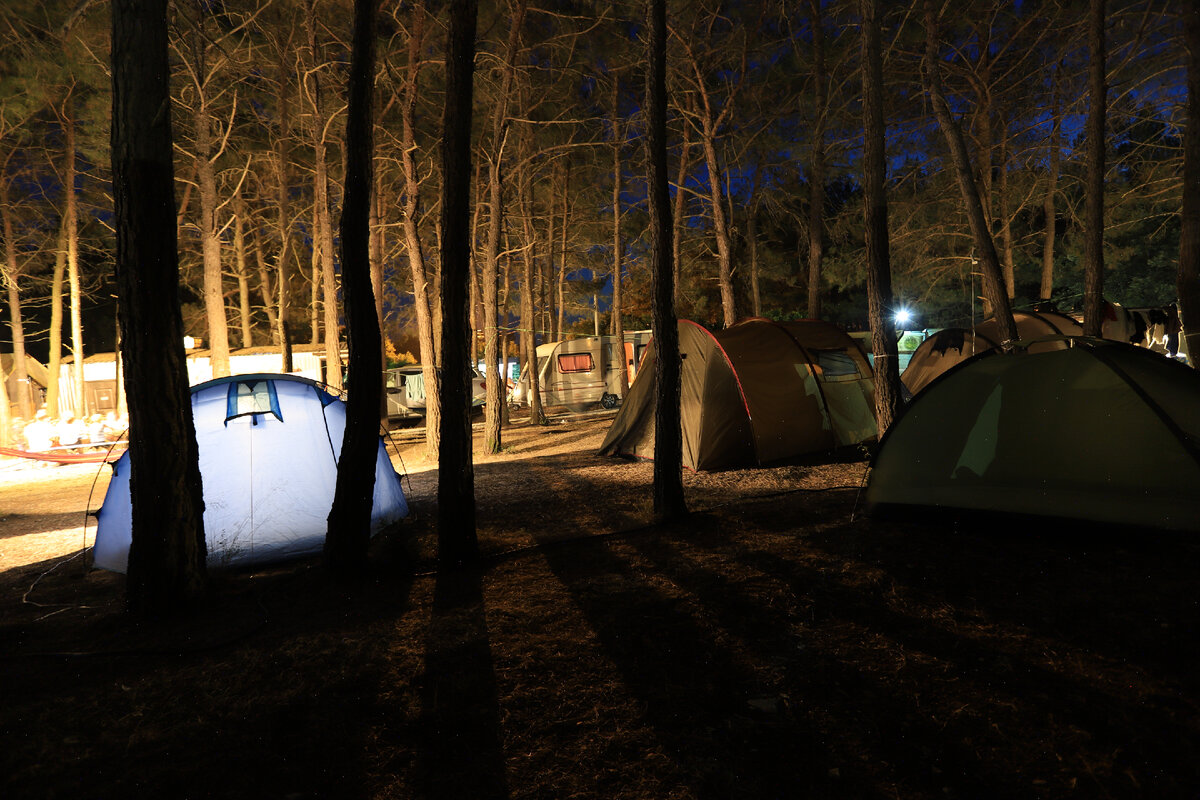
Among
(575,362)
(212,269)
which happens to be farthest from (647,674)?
(575,362)

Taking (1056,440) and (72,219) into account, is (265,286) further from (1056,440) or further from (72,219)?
(1056,440)

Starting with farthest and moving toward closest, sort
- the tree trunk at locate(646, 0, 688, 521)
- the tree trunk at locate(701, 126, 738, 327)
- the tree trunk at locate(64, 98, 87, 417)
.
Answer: the tree trunk at locate(64, 98, 87, 417), the tree trunk at locate(701, 126, 738, 327), the tree trunk at locate(646, 0, 688, 521)

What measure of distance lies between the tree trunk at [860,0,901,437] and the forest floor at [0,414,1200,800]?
2.94 metres

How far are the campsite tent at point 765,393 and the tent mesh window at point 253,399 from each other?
15.4 feet

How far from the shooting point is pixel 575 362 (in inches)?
824

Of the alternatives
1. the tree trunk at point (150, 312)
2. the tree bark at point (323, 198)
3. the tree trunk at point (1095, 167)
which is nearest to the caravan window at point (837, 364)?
the tree trunk at point (1095, 167)

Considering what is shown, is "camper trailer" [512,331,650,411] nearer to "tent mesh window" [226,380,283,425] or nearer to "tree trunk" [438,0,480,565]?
"tent mesh window" [226,380,283,425]

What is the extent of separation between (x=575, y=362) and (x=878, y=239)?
13716mm

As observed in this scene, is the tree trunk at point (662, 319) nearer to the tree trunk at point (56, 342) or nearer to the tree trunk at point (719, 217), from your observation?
the tree trunk at point (719, 217)

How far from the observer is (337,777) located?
244 centimetres

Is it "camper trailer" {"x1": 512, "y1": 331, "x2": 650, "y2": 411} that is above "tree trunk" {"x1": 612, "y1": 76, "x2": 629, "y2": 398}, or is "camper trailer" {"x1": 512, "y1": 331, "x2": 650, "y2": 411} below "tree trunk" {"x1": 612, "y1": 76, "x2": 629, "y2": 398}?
below

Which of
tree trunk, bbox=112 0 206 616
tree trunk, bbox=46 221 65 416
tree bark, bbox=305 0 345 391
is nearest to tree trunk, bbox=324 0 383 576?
tree trunk, bbox=112 0 206 616

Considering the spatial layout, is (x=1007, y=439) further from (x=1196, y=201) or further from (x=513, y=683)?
(x=1196, y=201)

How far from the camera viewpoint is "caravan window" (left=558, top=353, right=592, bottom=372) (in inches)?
822
